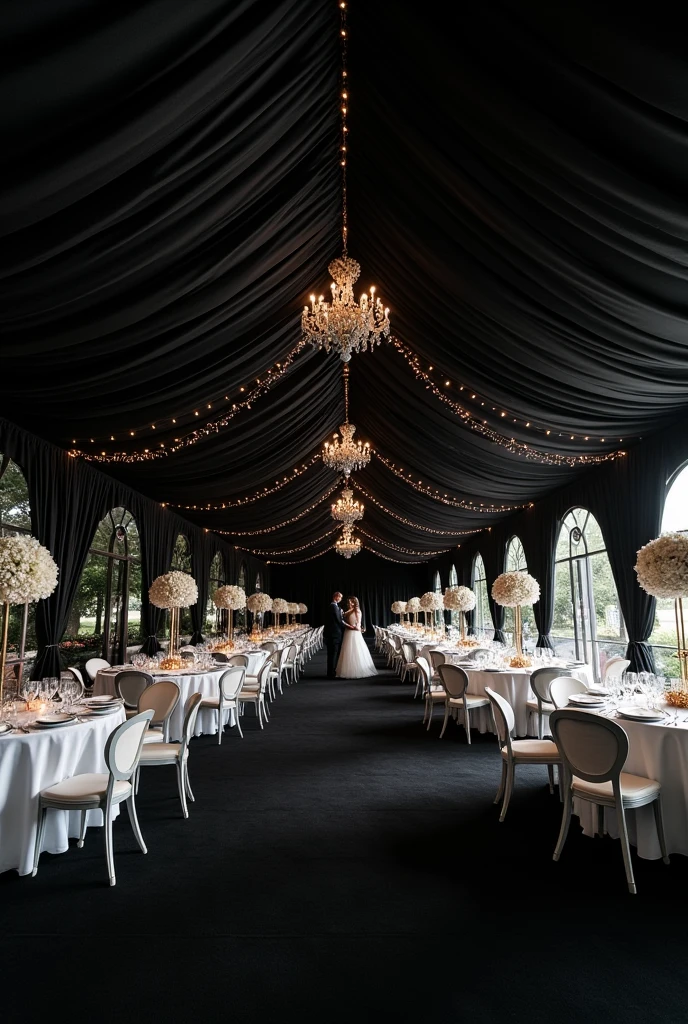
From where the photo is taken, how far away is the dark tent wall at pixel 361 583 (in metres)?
27.2

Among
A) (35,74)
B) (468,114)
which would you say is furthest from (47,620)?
(468,114)

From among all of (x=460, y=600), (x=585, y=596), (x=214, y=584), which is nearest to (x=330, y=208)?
(x=585, y=596)

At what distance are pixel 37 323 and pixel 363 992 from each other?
4234 millimetres

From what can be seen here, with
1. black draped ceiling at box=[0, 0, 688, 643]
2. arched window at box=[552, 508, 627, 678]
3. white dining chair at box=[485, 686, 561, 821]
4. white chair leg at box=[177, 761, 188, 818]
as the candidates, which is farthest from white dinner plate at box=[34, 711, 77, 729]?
arched window at box=[552, 508, 627, 678]

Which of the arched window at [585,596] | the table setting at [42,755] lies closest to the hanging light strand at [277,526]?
Answer: the arched window at [585,596]

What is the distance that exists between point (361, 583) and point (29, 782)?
77.3 feet

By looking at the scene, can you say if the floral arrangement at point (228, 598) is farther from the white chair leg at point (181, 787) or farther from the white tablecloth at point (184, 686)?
the white chair leg at point (181, 787)

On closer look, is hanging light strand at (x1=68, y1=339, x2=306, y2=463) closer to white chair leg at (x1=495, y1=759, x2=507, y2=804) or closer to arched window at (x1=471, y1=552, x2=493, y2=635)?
white chair leg at (x1=495, y1=759, x2=507, y2=804)

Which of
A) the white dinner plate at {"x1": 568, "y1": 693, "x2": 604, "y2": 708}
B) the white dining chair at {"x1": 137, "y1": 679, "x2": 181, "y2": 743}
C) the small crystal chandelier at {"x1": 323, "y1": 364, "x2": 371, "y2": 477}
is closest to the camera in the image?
the white dinner plate at {"x1": 568, "y1": 693, "x2": 604, "y2": 708}

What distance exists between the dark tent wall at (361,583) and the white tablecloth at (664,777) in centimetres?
2315

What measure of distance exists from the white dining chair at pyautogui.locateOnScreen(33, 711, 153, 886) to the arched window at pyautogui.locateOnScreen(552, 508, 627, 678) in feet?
25.5

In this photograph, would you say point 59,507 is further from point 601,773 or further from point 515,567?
point 515,567

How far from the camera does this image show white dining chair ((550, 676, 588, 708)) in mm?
5668

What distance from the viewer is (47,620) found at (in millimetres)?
7211
